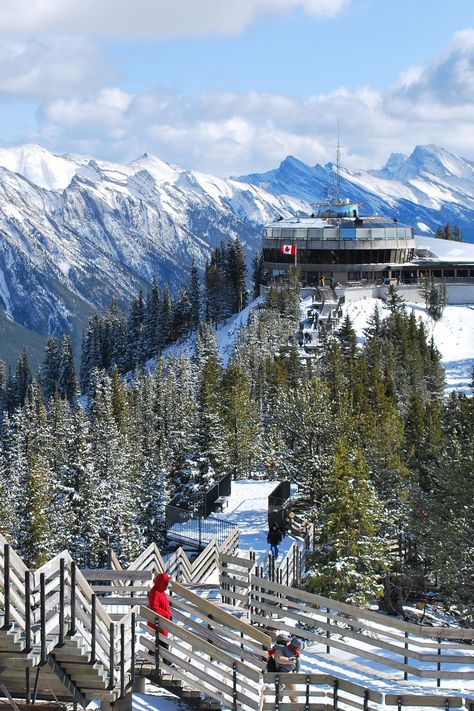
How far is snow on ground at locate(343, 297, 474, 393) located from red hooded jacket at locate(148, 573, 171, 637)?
7441 centimetres

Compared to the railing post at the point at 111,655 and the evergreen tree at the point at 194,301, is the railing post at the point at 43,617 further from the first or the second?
the evergreen tree at the point at 194,301

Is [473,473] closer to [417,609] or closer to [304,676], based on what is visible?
[417,609]

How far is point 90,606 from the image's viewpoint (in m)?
13.4

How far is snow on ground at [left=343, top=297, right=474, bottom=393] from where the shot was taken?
9219 cm

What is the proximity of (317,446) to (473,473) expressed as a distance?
17588 millimetres

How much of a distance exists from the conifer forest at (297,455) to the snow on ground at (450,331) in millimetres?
3321

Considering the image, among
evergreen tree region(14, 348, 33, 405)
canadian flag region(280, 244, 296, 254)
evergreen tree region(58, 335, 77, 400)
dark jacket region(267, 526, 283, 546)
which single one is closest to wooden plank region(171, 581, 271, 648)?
dark jacket region(267, 526, 283, 546)

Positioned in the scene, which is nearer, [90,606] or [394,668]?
[90,606]

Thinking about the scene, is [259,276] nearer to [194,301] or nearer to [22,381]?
[194,301]

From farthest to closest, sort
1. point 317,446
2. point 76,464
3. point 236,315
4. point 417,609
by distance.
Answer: point 236,315 → point 76,464 → point 317,446 → point 417,609

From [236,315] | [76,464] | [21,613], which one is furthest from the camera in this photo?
[236,315]

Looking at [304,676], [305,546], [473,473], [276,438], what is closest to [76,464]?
[276,438]

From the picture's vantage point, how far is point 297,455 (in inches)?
1837

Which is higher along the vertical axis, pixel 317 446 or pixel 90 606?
pixel 90 606
